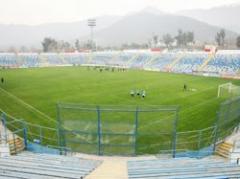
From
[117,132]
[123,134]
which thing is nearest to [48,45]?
[117,132]

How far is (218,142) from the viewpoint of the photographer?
14688mm

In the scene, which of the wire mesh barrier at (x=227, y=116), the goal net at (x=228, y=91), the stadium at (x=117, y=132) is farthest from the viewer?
the goal net at (x=228, y=91)

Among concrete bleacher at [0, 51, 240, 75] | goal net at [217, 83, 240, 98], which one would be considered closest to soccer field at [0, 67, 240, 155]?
goal net at [217, 83, 240, 98]

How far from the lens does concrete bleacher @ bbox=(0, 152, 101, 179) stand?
28.7 ft

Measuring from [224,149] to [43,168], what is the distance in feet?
30.2

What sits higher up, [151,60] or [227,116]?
[151,60]

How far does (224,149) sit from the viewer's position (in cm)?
1391

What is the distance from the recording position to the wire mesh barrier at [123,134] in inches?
517

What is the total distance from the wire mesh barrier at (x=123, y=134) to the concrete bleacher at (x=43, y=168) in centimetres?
230

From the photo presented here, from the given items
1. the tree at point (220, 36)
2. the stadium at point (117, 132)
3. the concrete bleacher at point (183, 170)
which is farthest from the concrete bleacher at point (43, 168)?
the tree at point (220, 36)

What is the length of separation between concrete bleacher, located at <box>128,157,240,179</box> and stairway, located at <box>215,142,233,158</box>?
3383 mm

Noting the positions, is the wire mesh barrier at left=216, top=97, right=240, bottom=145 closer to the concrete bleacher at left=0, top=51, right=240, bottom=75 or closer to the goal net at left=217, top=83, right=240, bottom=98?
the goal net at left=217, top=83, right=240, bottom=98

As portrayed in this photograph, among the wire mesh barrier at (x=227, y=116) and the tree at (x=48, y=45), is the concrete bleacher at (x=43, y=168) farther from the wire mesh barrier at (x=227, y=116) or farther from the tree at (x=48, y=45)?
the tree at (x=48, y=45)

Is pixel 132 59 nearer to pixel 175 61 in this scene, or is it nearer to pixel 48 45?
pixel 175 61
